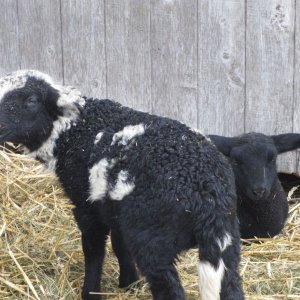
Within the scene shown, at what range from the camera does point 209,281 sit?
3996 millimetres

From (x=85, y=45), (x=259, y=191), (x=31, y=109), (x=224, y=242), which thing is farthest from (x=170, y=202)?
(x=85, y=45)

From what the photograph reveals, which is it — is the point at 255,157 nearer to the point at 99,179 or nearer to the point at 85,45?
the point at 85,45

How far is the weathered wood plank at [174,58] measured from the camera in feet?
21.1

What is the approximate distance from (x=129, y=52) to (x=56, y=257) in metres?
2.15

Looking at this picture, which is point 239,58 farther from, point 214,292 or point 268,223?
point 214,292

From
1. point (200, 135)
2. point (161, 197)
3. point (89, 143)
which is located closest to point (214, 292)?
point (161, 197)

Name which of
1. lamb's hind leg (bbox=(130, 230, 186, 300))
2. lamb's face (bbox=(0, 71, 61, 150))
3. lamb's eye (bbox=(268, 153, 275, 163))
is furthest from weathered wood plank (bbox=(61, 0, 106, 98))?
lamb's hind leg (bbox=(130, 230, 186, 300))

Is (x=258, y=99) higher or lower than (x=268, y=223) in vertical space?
higher

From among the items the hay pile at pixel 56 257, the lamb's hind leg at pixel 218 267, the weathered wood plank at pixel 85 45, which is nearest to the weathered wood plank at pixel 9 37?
the weathered wood plank at pixel 85 45

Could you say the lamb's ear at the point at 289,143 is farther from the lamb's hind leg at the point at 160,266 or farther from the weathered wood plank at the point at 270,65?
the lamb's hind leg at the point at 160,266

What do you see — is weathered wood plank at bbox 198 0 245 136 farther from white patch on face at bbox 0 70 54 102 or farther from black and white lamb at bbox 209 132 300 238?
white patch on face at bbox 0 70 54 102

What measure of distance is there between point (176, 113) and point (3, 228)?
6.80ft

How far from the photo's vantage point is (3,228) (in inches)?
210

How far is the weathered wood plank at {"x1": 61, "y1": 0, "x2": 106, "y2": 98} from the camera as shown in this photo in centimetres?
656
